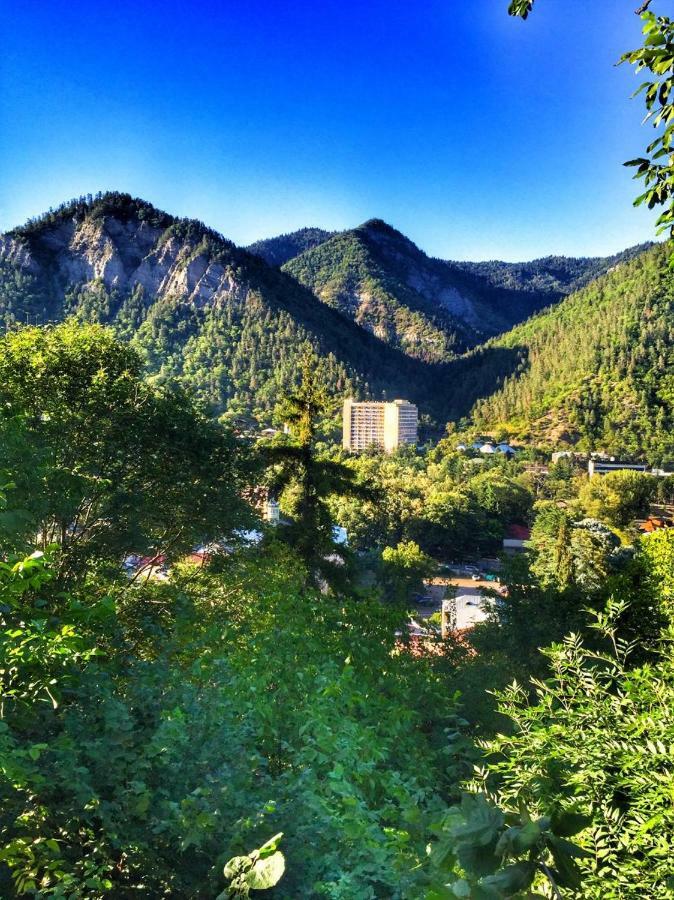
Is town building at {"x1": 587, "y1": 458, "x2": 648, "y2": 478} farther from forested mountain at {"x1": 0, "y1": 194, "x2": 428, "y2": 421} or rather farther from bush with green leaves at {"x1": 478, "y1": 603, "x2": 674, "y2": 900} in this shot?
bush with green leaves at {"x1": 478, "y1": 603, "x2": 674, "y2": 900}

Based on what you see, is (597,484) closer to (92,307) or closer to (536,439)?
(536,439)

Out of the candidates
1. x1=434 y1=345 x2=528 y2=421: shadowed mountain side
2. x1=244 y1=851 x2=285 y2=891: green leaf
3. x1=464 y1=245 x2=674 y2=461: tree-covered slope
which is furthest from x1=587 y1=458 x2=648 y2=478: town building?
x1=244 y1=851 x2=285 y2=891: green leaf

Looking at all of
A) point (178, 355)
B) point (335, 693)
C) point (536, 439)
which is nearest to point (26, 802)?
point (335, 693)

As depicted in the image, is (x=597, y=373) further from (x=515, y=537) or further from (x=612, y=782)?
(x=612, y=782)

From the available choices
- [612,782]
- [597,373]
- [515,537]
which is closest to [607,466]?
[515,537]

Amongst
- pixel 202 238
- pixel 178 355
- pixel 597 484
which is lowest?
pixel 597 484

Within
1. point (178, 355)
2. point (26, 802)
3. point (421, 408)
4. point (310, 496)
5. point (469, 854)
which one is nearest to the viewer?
point (469, 854)

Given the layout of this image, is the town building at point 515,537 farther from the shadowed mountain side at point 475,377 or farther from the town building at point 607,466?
the shadowed mountain side at point 475,377
